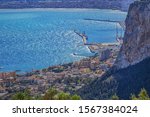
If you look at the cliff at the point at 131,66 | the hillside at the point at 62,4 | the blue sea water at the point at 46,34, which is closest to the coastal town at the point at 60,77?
the cliff at the point at 131,66

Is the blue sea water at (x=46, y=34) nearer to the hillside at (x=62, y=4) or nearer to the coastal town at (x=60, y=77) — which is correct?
the hillside at (x=62, y=4)

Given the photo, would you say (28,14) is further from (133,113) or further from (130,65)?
(133,113)

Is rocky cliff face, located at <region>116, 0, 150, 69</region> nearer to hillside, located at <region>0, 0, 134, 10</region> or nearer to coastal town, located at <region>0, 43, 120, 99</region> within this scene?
coastal town, located at <region>0, 43, 120, 99</region>

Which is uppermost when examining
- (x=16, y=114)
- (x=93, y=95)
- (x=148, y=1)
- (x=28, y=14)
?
(x=16, y=114)

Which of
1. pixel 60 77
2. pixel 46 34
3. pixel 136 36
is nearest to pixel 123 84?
pixel 136 36

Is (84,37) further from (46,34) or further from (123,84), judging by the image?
(123,84)

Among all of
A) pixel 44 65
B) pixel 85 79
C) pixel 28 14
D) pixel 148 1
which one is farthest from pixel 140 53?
pixel 28 14
